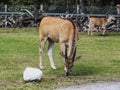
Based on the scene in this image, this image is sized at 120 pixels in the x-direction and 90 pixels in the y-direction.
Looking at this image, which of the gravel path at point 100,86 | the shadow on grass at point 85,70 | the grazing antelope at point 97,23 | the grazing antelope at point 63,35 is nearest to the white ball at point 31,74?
the gravel path at point 100,86

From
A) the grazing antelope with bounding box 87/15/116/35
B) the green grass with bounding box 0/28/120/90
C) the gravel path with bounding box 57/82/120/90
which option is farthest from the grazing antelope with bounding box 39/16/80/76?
the grazing antelope with bounding box 87/15/116/35

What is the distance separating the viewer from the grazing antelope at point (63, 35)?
1216 cm

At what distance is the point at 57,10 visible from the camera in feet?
112

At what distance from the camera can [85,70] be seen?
44.1 feet

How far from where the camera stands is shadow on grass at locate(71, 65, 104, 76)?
42.2 ft

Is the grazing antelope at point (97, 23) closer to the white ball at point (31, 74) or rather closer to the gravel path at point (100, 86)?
the gravel path at point (100, 86)

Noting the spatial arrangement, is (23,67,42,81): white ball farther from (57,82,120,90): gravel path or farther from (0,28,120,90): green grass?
(57,82,120,90): gravel path

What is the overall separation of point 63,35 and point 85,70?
1313mm

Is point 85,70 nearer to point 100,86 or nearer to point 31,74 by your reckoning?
point 100,86

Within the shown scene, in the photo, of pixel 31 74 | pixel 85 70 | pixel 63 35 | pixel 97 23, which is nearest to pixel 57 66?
pixel 85 70

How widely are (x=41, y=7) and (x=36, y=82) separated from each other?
77.6 feet

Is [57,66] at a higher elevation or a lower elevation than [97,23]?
higher

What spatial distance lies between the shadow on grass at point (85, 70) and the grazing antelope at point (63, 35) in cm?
63

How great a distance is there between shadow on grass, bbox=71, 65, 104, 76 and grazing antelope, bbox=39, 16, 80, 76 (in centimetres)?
63
